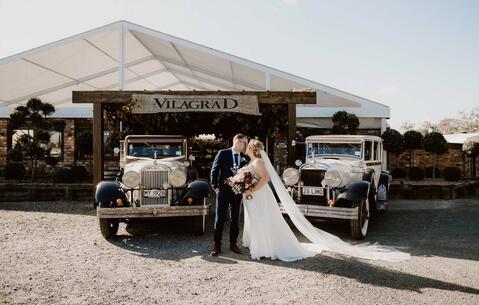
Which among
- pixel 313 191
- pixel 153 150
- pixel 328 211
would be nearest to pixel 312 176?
pixel 313 191

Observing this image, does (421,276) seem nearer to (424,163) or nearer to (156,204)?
(156,204)

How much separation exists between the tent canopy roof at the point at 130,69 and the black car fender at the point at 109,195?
16.0 ft

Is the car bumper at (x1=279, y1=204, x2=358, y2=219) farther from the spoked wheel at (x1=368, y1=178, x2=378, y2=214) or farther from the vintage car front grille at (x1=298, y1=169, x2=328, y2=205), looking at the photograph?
the spoked wheel at (x1=368, y1=178, x2=378, y2=214)

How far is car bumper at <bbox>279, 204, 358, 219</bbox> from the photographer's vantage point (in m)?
6.29

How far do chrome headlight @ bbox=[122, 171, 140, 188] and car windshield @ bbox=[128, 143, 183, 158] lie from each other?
43.2 inches

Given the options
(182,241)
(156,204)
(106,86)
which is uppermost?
(106,86)

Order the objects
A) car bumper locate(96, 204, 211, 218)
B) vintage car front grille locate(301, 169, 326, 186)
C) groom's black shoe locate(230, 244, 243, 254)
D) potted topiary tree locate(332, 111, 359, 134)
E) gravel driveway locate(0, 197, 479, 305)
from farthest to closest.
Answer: potted topiary tree locate(332, 111, 359, 134) → vintage car front grille locate(301, 169, 326, 186) → car bumper locate(96, 204, 211, 218) → groom's black shoe locate(230, 244, 243, 254) → gravel driveway locate(0, 197, 479, 305)

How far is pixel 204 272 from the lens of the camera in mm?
4711

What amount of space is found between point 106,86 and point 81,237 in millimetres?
11919

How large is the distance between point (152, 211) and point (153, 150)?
5.98ft

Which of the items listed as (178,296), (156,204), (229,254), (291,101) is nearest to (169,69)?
(291,101)

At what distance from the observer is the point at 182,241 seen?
645 centimetres

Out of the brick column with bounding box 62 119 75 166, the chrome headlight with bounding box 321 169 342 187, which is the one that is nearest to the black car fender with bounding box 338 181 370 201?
the chrome headlight with bounding box 321 169 342 187

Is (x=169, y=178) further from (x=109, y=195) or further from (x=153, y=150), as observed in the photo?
(x=153, y=150)
